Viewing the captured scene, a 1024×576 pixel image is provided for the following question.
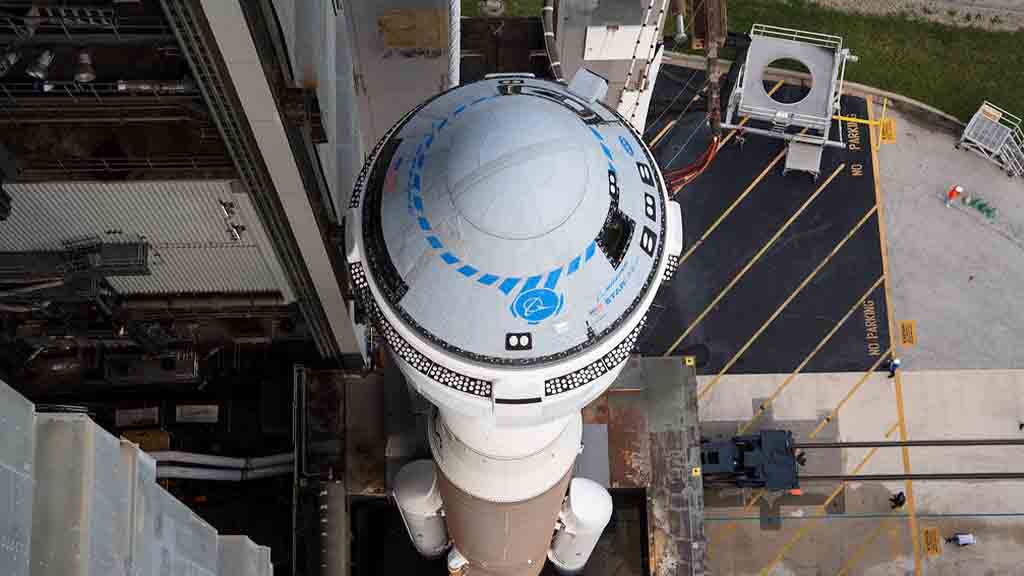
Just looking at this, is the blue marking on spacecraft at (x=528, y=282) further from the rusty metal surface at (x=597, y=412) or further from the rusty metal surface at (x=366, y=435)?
the rusty metal surface at (x=366, y=435)

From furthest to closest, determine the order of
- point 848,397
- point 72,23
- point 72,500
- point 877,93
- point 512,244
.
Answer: point 877,93 < point 848,397 < point 72,23 < point 512,244 < point 72,500

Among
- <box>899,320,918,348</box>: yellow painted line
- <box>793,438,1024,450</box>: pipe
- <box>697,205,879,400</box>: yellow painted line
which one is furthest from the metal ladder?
<box>793,438,1024,450</box>: pipe

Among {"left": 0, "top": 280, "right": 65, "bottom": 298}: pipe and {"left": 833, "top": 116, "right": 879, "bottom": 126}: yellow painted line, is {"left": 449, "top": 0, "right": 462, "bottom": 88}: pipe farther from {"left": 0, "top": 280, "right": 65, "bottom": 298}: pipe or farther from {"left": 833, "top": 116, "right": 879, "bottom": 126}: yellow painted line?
{"left": 833, "top": 116, "right": 879, "bottom": 126}: yellow painted line

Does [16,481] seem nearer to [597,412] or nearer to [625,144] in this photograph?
[625,144]

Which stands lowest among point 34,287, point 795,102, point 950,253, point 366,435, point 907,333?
point 366,435

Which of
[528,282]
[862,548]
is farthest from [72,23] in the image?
[862,548]

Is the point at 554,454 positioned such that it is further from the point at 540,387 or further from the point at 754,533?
the point at 754,533

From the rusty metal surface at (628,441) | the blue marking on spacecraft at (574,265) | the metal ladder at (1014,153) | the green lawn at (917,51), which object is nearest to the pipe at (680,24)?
the green lawn at (917,51)
